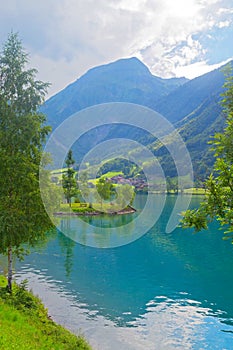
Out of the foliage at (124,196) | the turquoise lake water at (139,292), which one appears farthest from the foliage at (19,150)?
the foliage at (124,196)

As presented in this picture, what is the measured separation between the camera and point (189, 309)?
3397 cm

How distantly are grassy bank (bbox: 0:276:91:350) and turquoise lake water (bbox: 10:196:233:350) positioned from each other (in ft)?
12.9

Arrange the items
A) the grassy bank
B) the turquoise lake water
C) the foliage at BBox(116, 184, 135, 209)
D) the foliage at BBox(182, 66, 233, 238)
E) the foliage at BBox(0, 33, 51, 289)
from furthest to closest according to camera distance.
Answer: the foliage at BBox(116, 184, 135, 209)
the turquoise lake water
the foliage at BBox(0, 33, 51, 289)
the grassy bank
the foliage at BBox(182, 66, 233, 238)

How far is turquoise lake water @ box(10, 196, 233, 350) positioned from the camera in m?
27.4

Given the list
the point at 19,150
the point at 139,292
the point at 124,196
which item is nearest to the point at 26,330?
the point at 19,150

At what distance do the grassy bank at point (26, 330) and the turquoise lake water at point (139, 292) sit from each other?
3.92 meters

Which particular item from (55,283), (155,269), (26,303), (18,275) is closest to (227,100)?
(26,303)

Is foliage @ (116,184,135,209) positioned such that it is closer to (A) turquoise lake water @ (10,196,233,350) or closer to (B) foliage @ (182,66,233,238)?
(A) turquoise lake water @ (10,196,233,350)

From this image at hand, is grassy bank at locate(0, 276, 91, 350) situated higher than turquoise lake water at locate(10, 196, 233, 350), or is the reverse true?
grassy bank at locate(0, 276, 91, 350)

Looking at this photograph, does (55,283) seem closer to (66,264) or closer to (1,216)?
(66,264)

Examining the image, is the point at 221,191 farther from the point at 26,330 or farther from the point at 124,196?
the point at 124,196

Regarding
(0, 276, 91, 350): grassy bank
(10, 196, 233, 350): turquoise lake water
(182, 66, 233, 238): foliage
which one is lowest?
(10, 196, 233, 350): turquoise lake water

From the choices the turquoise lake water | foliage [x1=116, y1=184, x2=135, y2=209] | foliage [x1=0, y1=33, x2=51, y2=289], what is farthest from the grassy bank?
foliage [x1=116, y1=184, x2=135, y2=209]

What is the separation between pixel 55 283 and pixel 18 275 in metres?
5.63
